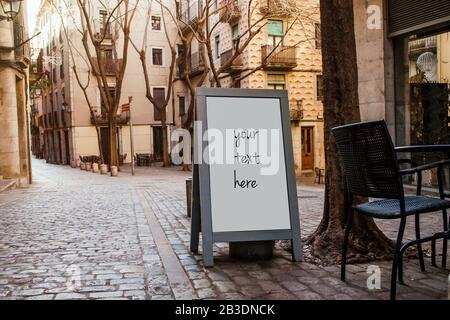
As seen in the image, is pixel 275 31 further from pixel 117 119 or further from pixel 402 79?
pixel 402 79

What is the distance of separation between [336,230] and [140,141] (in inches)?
1469

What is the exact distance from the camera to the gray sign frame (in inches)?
168

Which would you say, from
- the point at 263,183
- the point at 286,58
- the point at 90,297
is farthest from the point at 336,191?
the point at 286,58

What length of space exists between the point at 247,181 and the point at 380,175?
4.96ft

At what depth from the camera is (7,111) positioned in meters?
15.7

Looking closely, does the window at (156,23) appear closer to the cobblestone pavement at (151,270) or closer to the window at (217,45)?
the window at (217,45)

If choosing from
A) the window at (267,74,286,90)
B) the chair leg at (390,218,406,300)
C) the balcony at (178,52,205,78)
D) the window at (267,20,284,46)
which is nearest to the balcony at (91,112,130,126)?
the balcony at (178,52,205,78)

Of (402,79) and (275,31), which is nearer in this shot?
(402,79)

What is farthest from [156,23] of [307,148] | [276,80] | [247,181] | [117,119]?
[247,181]

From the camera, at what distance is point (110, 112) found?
2494 centimetres

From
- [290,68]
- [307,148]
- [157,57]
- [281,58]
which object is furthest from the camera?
[157,57]

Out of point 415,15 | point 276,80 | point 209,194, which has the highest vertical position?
point 276,80

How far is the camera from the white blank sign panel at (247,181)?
4.34 meters
